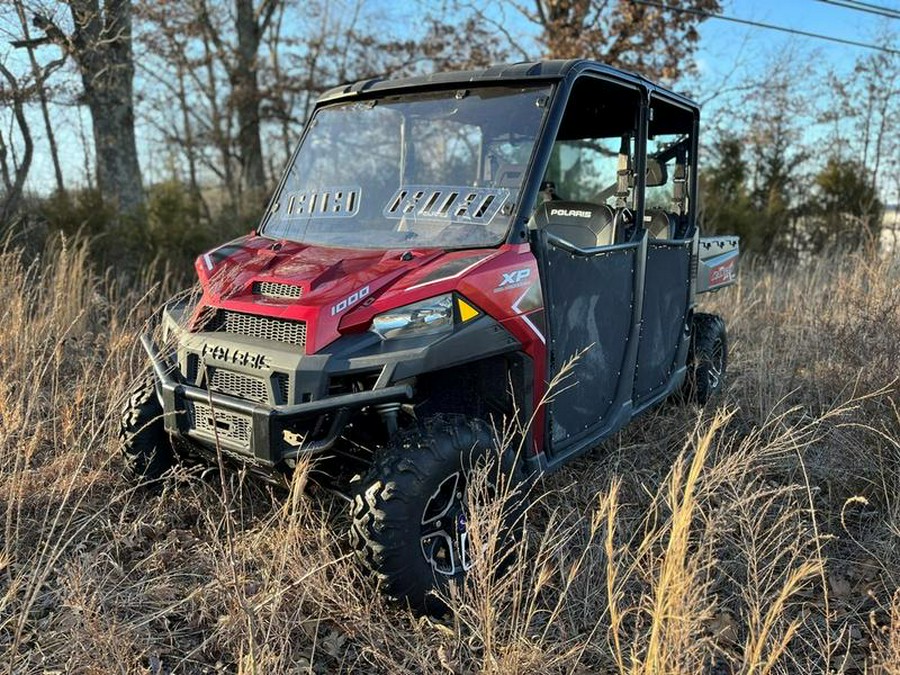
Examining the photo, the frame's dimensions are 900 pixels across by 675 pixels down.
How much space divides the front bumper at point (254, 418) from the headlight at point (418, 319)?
225mm

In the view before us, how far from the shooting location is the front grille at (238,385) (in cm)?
249

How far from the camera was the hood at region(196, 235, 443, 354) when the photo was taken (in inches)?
97.0

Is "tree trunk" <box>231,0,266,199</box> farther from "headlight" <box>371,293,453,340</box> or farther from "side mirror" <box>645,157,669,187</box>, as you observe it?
"headlight" <box>371,293,453,340</box>

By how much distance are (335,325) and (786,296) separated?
703 cm

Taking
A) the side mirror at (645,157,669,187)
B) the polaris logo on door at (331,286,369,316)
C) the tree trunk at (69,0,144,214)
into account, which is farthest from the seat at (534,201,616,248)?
the tree trunk at (69,0,144,214)

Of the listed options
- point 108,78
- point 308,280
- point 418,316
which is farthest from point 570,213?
point 108,78

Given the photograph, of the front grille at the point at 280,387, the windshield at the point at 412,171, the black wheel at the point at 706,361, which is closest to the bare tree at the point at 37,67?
the windshield at the point at 412,171

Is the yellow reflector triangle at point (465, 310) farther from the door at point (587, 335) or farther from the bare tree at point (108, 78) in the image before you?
the bare tree at point (108, 78)

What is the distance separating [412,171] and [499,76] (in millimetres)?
632

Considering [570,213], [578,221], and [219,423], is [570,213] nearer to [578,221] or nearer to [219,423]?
[578,221]

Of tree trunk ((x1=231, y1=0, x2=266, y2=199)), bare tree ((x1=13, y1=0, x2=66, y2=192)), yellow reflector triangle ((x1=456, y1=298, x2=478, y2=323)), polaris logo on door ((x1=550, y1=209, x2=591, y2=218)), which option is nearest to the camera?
yellow reflector triangle ((x1=456, y1=298, x2=478, y2=323))

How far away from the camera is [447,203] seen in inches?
117

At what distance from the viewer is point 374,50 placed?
16203 mm

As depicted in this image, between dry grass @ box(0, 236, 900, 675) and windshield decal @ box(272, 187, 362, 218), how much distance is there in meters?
1.30
